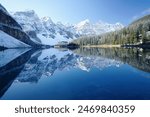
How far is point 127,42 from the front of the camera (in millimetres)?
192250

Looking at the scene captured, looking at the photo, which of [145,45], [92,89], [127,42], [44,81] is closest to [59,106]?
[92,89]

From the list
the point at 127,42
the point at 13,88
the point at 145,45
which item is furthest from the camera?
the point at 127,42

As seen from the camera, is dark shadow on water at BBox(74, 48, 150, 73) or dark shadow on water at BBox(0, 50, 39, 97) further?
dark shadow on water at BBox(74, 48, 150, 73)

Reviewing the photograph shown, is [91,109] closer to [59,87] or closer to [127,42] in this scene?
[59,87]

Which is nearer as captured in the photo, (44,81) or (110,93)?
(110,93)

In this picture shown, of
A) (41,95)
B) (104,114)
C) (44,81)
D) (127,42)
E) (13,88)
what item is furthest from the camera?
(127,42)

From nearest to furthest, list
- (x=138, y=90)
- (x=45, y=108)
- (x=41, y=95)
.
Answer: (x=45, y=108)
(x=41, y=95)
(x=138, y=90)

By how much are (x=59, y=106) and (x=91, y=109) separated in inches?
90.2

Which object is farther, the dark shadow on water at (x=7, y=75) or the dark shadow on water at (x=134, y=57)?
the dark shadow on water at (x=134, y=57)

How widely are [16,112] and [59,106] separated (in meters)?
2.94

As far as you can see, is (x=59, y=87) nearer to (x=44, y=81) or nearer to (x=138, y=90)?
(x=44, y=81)

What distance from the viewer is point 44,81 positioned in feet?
117

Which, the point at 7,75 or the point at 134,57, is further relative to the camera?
the point at 134,57

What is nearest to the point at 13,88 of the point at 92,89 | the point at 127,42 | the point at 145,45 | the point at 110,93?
the point at 92,89
